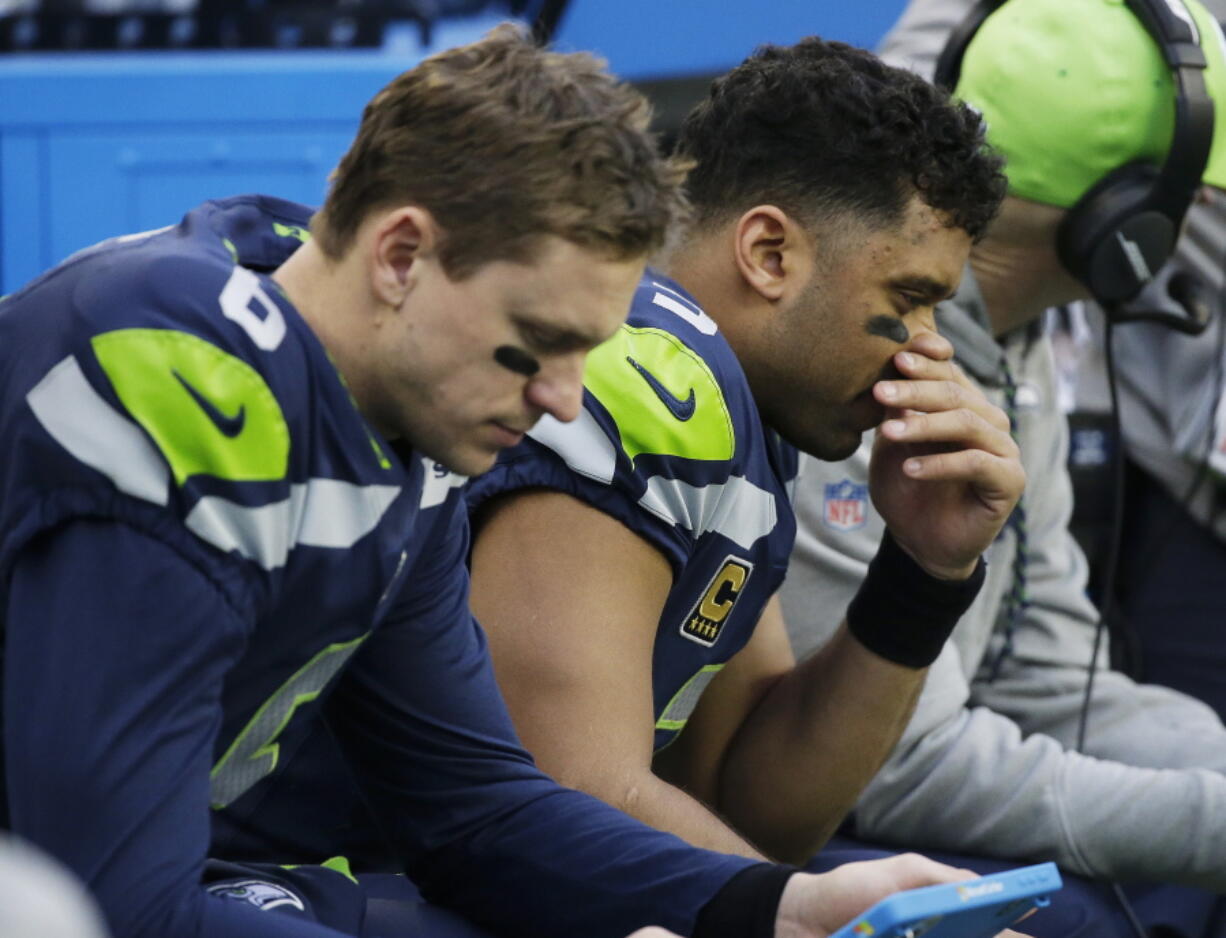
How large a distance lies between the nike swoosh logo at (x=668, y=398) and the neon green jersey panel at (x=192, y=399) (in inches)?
20.0

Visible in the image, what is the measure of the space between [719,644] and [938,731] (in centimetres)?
42

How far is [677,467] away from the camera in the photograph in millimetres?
1437

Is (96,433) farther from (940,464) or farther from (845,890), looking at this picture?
(940,464)

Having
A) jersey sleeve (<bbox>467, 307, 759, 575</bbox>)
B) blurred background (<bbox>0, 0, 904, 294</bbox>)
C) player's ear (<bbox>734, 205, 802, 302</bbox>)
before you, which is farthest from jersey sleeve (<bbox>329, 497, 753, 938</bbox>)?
blurred background (<bbox>0, 0, 904, 294</bbox>)

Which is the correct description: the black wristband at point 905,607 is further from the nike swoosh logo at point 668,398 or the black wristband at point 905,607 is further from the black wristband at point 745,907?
the black wristband at point 745,907

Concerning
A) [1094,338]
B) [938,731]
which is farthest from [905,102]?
[1094,338]

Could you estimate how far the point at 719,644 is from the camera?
1.59 meters

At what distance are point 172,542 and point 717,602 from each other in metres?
0.70

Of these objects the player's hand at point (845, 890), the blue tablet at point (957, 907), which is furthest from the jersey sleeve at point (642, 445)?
the blue tablet at point (957, 907)

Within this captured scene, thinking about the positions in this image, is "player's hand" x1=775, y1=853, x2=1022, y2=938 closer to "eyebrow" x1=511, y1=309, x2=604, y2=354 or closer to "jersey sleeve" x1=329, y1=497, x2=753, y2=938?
"jersey sleeve" x1=329, y1=497, x2=753, y2=938

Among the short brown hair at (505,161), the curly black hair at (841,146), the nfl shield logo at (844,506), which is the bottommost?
the nfl shield logo at (844,506)

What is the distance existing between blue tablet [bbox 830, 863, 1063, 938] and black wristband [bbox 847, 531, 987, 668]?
0.57 metres

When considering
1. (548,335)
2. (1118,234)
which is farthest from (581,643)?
(1118,234)

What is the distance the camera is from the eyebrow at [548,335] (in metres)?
1.06
